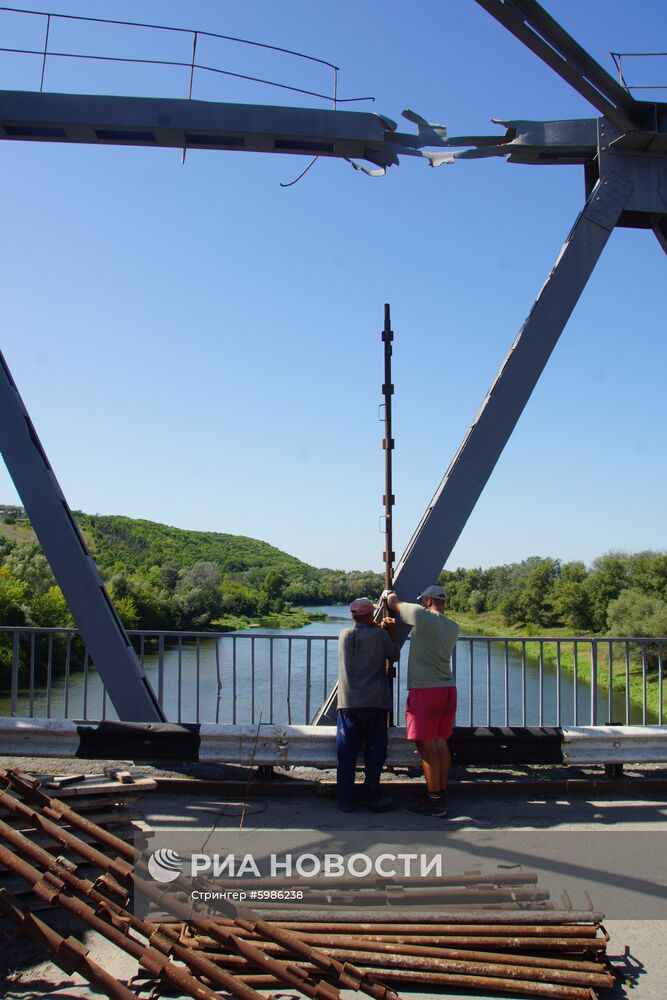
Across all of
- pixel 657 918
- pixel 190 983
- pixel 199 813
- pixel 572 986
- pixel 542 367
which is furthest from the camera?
pixel 542 367

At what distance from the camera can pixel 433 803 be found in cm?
588

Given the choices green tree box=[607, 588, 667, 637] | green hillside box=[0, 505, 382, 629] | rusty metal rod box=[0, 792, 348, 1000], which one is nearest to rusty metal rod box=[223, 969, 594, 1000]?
rusty metal rod box=[0, 792, 348, 1000]

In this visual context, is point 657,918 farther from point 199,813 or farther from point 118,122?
point 118,122

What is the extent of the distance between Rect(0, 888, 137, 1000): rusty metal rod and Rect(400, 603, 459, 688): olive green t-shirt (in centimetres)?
341

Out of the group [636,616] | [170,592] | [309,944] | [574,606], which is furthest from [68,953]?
[574,606]

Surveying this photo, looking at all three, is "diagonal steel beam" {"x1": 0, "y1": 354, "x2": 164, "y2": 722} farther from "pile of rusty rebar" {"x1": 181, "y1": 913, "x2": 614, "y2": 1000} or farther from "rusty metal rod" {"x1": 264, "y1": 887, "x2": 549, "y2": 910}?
"pile of rusty rebar" {"x1": 181, "y1": 913, "x2": 614, "y2": 1000}

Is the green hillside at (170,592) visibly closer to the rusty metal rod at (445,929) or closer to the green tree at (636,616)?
the rusty metal rod at (445,929)

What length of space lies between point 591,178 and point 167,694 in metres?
12.4

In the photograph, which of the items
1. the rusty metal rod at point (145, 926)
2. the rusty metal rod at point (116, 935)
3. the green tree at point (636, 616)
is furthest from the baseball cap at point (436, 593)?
the green tree at point (636, 616)

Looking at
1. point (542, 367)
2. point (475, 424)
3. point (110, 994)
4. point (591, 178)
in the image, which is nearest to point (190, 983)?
point (110, 994)

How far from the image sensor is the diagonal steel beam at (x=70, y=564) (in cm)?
677

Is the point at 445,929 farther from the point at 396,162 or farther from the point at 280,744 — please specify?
the point at 396,162

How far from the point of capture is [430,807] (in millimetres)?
5840

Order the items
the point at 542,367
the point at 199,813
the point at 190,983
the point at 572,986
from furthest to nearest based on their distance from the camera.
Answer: the point at 542,367
the point at 199,813
the point at 572,986
the point at 190,983
